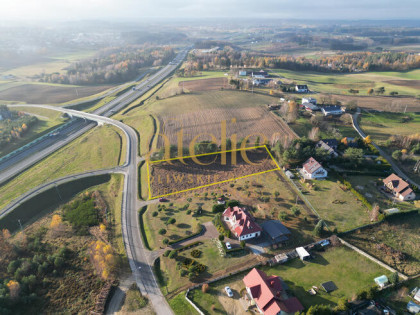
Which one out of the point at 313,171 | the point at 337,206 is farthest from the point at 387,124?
the point at 337,206

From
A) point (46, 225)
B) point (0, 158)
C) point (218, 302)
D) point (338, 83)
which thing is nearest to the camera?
point (218, 302)

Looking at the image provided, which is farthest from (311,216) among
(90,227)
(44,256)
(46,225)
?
(46,225)

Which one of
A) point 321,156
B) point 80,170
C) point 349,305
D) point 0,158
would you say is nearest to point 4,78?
point 0,158

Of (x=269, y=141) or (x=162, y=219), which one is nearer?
(x=162, y=219)

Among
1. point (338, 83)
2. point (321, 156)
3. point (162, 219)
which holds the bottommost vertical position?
point (162, 219)

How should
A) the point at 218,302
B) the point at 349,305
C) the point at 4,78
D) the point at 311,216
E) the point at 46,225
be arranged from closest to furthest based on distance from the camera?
1. the point at 349,305
2. the point at 218,302
3. the point at 311,216
4. the point at 46,225
5. the point at 4,78

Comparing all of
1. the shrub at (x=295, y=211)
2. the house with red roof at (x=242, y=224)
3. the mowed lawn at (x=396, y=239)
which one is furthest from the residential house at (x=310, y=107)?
the house with red roof at (x=242, y=224)

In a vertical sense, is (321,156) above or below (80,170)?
above

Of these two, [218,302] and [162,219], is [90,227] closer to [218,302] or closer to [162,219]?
[162,219]
